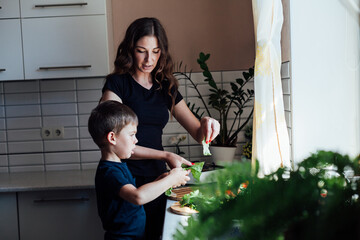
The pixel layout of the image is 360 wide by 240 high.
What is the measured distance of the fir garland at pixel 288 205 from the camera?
1.32 ft

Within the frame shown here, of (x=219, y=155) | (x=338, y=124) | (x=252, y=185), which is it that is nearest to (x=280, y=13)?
(x=338, y=124)

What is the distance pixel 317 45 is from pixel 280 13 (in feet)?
0.86

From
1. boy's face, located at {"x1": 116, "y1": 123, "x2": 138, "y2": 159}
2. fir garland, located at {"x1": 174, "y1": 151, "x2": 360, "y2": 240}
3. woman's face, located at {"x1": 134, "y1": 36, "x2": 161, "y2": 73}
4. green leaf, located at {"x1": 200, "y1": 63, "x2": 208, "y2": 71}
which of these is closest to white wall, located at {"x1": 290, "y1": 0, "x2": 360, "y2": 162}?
green leaf, located at {"x1": 200, "y1": 63, "x2": 208, "y2": 71}

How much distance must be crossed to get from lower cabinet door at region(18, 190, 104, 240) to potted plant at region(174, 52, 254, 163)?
0.89 m

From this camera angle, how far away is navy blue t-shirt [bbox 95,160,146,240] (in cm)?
160

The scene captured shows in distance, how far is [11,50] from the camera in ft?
9.07

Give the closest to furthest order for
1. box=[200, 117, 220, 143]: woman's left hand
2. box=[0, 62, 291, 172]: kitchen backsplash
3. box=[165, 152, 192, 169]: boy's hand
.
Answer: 1. box=[165, 152, 192, 169]: boy's hand
2. box=[200, 117, 220, 143]: woman's left hand
3. box=[0, 62, 291, 172]: kitchen backsplash

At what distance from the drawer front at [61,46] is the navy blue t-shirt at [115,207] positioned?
4.11ft

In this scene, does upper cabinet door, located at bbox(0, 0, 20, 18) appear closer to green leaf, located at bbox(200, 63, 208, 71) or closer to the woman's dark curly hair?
the woman's dark curly hair

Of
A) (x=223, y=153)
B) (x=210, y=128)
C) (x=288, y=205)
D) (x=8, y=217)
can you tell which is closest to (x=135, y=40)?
(x=210, y=128)

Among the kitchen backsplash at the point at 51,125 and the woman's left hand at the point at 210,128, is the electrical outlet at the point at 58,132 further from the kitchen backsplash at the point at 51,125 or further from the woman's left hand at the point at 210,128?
the woman's left hand at the point at 210,128

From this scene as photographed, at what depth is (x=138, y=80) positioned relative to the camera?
2148 mm

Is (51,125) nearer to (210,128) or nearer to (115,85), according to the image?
(115,85)

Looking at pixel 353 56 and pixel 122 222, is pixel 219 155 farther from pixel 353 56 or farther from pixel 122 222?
pixel 122 222
